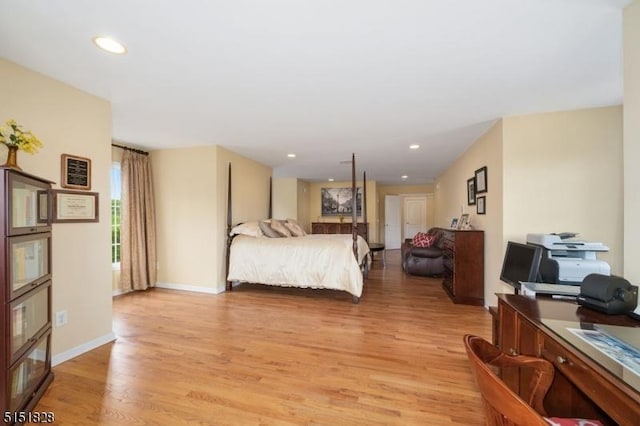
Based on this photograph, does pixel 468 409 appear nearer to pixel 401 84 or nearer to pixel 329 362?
pixel 329 362

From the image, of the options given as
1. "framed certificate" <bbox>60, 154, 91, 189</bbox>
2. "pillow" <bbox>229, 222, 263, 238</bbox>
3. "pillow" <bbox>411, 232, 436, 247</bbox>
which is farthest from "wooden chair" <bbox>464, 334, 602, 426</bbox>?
"pillow" <bbox>411, 232, 436, 247</bbox>

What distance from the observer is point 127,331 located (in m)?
2.73

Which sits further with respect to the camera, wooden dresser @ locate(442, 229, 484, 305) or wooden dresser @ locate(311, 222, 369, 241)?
wooden dresser @ locate(311, 222, 369, 241)

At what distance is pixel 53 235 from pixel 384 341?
9.84 ft

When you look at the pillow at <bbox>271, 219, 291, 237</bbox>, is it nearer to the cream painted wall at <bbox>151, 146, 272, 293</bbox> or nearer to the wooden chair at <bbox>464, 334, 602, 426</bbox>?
the cream painted wall at <bbox>151, 146, 272, 293</bbox>

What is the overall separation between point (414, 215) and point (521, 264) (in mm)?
7324

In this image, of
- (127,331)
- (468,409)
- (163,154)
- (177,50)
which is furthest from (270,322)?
(163,154)

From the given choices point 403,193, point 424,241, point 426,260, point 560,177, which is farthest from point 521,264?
point 403,193

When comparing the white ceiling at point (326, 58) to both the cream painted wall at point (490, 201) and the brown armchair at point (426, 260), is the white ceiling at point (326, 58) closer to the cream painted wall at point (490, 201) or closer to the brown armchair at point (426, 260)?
the cream painted wall at point (490, 201)

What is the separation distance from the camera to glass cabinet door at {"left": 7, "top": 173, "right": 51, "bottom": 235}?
1.47 metres

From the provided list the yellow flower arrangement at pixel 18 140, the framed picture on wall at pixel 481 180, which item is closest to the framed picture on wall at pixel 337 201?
the framed picture on wall at pixel 481 180

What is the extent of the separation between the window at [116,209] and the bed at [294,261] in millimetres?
1631

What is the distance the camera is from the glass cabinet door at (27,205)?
1474 millimetres

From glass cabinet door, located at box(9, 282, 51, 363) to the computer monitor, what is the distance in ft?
10.8
